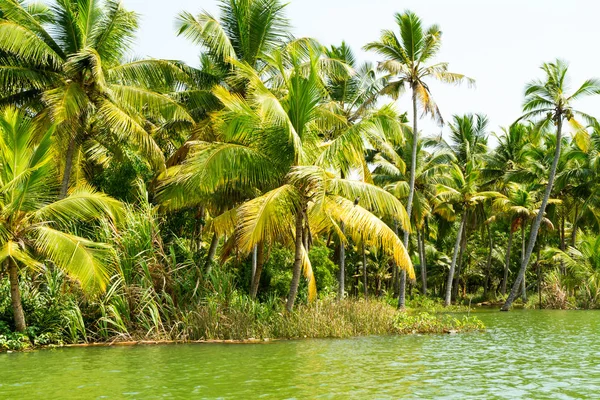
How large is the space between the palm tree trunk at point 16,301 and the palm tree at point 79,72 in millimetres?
3703

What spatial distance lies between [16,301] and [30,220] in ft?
6.68

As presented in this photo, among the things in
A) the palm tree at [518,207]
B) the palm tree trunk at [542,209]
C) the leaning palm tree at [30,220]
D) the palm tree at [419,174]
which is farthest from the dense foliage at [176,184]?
the palm tree at [518,207]

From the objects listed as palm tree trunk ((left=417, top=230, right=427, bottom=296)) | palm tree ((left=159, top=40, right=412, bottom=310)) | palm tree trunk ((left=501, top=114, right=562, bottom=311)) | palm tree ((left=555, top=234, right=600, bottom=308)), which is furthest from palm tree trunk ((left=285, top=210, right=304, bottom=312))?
palm tree trunk ((left=417, top=230, right=427, bottom=296))

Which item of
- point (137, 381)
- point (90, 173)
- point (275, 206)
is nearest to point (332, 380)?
point (137, 381)

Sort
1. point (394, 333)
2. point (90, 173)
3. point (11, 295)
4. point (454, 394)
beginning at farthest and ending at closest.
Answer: point (90, 173), point (394, 333), point (11, 295), point (454, 394)

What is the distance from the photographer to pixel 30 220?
615 inches

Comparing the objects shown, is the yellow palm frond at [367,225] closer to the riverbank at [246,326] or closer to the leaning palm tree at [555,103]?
the riverbank at [246,326]

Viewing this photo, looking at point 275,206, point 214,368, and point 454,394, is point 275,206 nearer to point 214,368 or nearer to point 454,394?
point 214,368

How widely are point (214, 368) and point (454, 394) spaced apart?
4828 millimetres

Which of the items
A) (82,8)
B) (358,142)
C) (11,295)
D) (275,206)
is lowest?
(11,295)

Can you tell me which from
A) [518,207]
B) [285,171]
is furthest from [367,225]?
[518,207]

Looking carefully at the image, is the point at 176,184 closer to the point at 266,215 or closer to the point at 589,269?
the point at 266,215

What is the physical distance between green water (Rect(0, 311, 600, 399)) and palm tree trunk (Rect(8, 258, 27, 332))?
45.1 inches

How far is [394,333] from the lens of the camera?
752 inches
